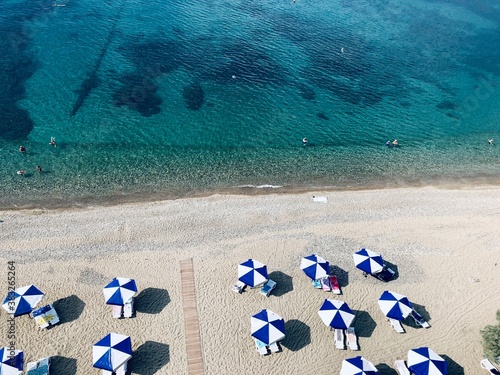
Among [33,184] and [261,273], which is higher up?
[261,273]

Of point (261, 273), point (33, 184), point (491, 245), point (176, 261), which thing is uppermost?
point (491, 245)

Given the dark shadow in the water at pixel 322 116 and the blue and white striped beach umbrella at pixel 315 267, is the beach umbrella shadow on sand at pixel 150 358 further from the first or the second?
the dark shadow in the water at pixel 322 116

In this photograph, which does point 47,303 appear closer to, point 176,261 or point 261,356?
point 176,261

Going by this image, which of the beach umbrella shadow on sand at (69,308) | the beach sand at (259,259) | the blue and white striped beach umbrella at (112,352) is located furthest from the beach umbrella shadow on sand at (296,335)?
the beach umbrella shadow on sand at (69,308)

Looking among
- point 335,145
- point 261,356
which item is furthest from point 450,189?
point 261,356

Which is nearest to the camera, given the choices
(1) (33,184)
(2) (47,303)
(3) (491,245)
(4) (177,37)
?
(2) (47,303)

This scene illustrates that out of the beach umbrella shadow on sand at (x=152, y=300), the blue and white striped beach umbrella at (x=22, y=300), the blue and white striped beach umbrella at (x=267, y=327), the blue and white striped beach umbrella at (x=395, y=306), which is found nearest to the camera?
the blue and white striped beach umbrella at (x=267, y=327)
